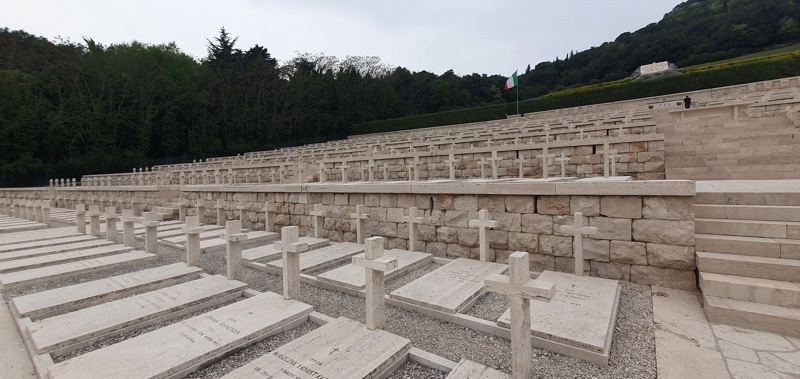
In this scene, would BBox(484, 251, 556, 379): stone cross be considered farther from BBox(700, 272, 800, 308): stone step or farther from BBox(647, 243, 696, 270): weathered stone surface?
BBox(647, 243, 696, 270): weathered stone surface

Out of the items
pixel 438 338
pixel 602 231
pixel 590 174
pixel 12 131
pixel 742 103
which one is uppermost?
pixel 12 131

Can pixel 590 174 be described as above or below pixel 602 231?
above

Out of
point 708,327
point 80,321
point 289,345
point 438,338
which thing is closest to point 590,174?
point 708,327

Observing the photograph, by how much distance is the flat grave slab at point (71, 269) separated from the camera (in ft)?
14.1

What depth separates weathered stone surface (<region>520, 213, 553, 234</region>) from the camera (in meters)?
4.29

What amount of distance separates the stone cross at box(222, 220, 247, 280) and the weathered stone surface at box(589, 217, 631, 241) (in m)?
4.26

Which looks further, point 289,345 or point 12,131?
point 12,131

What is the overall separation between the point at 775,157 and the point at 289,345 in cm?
1045

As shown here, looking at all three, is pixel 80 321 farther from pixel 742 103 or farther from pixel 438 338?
pixel 742 103

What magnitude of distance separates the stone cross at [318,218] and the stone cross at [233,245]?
229 cm

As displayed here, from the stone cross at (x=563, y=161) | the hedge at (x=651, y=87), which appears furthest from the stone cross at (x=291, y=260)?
the hedge at (x=651, y=87)

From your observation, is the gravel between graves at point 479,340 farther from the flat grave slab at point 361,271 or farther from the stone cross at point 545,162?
the stone cross at point 545,162

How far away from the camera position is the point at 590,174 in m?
7.89

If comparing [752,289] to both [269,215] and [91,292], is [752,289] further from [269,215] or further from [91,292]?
[269,215]
